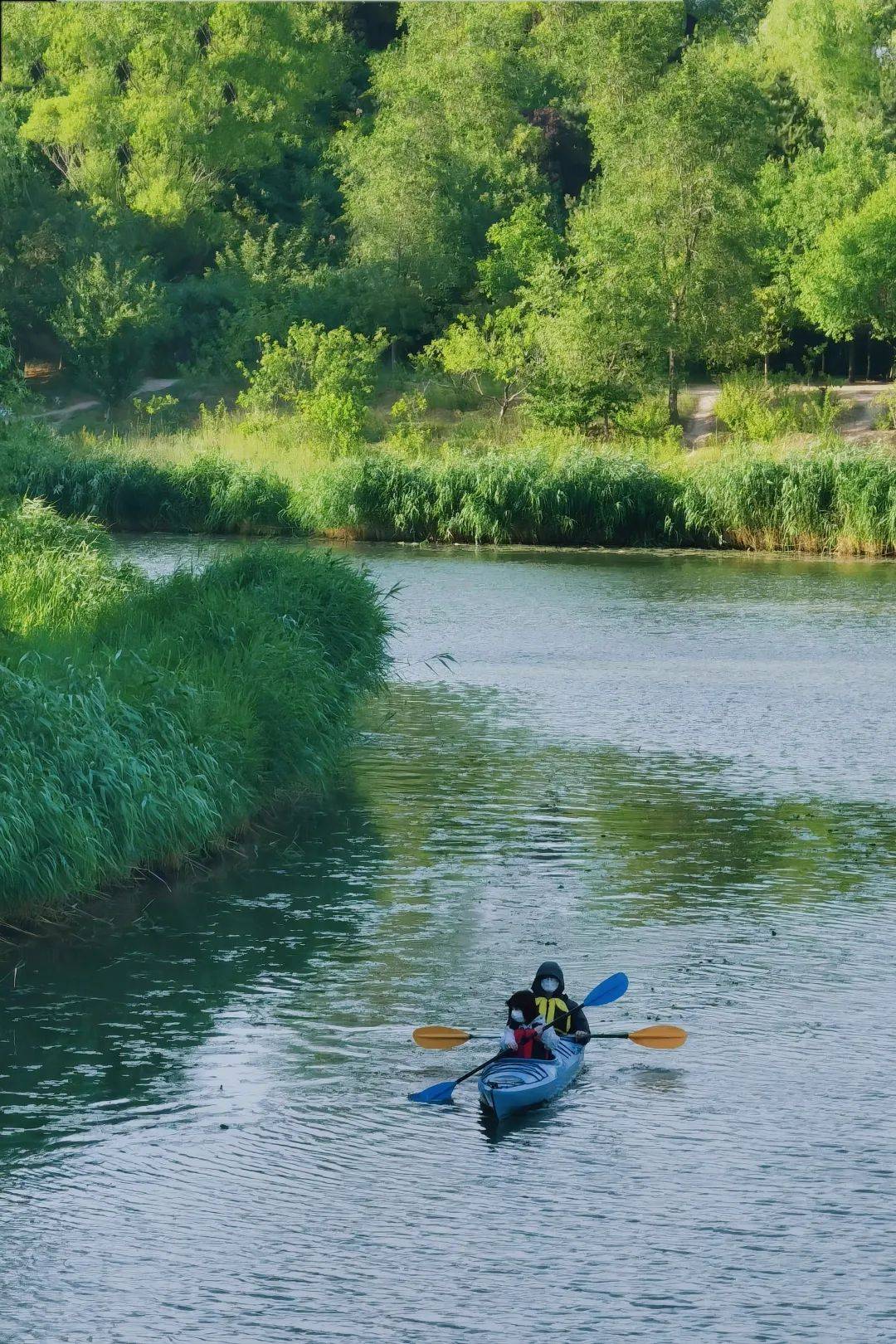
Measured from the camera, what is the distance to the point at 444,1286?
23.0 ft

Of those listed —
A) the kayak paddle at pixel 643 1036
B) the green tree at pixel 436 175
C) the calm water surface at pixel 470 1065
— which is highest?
the green tree at pixel 436 175

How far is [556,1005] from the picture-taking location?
9.45 m

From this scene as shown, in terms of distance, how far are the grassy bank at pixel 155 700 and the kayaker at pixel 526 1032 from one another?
10.9ft

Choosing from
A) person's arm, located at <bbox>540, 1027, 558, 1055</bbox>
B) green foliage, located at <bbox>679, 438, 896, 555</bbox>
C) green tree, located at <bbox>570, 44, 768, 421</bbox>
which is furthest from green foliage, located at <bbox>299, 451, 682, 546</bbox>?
person's arm, located at <bbox>540, 1027, 558, 1055</bbox>

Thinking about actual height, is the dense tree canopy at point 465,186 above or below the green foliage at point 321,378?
above

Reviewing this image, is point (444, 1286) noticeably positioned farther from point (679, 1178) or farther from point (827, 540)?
point (827, 540)

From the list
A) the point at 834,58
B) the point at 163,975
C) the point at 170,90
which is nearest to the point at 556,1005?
the point at 163,975

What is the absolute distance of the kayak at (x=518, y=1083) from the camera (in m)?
8.69

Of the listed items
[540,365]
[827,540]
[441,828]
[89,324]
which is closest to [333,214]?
[89,324]

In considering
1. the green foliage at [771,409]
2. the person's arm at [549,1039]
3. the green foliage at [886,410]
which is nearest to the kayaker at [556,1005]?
the person's arm at [549,1039]

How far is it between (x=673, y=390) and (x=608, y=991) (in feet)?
156

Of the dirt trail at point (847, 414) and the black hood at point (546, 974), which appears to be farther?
the dirt trail at point (847, 414)

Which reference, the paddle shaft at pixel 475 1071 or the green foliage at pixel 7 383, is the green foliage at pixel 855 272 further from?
the paddle shaft at pixel 475 1071

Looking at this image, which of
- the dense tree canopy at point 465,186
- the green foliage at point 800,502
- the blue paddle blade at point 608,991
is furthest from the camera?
the dense tree canopy at point 465,186
